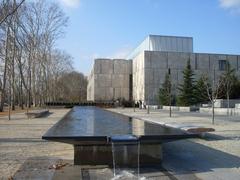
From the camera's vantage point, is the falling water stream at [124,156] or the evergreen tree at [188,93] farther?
the evergreen tree at [188,93]

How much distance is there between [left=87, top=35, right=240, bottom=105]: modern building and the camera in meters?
82.6

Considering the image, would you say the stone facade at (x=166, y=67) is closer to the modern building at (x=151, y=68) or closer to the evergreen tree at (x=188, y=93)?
the modern building at (x=151, y=68)

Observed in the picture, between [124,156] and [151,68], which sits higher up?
[151,68]

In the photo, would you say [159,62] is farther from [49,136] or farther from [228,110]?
[49,136]

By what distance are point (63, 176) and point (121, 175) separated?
106 cm

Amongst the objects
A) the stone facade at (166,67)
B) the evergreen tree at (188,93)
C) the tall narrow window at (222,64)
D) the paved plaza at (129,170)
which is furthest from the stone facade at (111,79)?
the paved plaza at (129,170)

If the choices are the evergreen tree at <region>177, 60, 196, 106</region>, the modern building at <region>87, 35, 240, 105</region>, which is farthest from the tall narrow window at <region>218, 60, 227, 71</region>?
the evergreen tree at <region>177, 60, 196, 106</region>

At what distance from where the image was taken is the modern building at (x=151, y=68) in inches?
3250

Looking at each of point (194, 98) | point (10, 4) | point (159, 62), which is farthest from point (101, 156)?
point (159, 62)

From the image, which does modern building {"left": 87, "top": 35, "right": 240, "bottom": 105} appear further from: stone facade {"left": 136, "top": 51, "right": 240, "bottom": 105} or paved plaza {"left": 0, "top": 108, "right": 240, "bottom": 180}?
paved plaza {"left": 0, "top": 108, "right": 240, "bottom": 180}

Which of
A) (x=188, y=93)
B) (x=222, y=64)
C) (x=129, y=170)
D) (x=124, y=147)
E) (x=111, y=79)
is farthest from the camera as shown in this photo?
(x=111, y=79)

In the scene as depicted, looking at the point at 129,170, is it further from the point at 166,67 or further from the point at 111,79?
the point at 111,79

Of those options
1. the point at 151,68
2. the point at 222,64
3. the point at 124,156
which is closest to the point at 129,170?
the point at 124,156

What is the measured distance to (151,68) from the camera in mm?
82938
